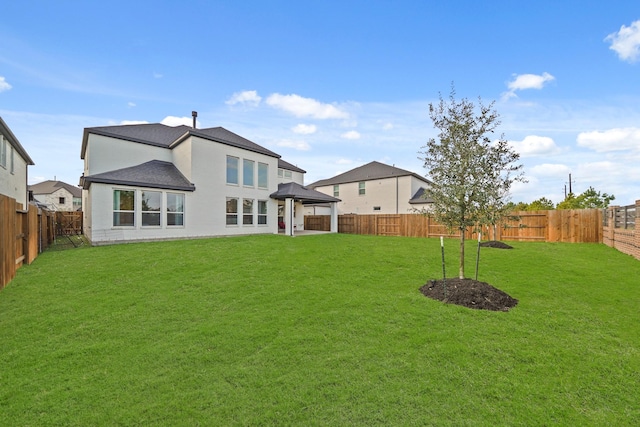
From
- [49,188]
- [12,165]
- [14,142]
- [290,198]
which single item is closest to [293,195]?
[290,198]

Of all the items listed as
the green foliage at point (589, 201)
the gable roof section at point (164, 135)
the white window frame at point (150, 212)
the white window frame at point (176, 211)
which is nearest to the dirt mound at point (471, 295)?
the white window frame at point (176, 211)

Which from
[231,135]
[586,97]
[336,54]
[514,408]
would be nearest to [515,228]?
[586,97]

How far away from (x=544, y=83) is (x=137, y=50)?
18547 mm

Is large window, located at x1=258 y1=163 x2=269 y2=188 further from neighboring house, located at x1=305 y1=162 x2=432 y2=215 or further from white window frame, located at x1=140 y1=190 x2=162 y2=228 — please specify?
neighboring house, located at x1=305 y1=162 x2=432 y2=215

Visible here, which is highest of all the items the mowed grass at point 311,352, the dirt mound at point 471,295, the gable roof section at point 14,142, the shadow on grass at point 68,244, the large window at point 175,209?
the gable roof section at point 14,142

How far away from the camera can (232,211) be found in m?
18.3

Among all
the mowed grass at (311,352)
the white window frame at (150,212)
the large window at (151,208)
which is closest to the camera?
the mowed grass at (311,352)

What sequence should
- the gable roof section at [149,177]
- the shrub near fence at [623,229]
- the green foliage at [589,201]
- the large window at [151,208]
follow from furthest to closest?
the green foliage at [589,201] → the large window at [151,208] → the gable roof section at [149,177] → the shrub near fence at [623,229]

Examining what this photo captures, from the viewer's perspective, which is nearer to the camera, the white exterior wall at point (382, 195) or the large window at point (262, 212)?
the large window at point (262, 212)

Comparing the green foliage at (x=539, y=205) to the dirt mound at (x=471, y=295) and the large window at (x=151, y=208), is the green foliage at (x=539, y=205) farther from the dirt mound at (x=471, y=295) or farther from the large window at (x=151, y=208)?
the large window at (x=151, y=208)

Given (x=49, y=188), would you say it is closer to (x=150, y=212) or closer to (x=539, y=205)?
(x=150, y=212)

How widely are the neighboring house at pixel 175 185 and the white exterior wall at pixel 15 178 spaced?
257cm

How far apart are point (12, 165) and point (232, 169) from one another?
9866 mm

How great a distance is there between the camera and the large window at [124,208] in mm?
14062
